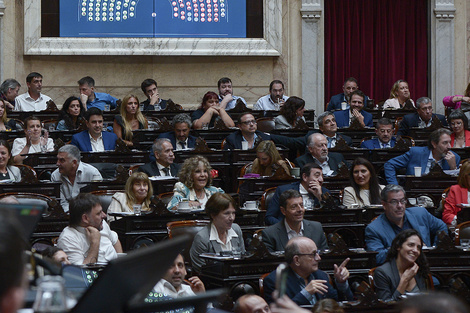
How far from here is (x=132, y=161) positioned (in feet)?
28.9

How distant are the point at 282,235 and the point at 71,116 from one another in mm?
4708

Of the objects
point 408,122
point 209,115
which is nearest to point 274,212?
point 209,115

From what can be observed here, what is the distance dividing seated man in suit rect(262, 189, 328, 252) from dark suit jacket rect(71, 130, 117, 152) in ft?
11.0

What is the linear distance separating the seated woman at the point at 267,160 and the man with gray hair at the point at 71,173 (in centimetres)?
162

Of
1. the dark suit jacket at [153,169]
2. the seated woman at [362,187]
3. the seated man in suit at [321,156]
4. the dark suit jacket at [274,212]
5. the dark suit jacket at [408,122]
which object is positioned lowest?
the dark suit jacket at [274,212]

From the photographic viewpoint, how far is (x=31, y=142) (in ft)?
28.9

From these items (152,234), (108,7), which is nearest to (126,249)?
(152,234)

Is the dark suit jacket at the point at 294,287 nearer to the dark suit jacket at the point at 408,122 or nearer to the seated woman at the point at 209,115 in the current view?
the seated woman at the point at 209,115

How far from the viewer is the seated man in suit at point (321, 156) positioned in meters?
8.41

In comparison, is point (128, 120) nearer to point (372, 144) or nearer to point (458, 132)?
point (372, 144)

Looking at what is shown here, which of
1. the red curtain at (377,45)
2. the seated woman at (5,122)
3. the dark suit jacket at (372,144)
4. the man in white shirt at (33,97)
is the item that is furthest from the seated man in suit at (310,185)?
the red curtain at (377,45)

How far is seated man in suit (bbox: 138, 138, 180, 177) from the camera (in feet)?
26.8

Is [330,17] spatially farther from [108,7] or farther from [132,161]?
[132,161]

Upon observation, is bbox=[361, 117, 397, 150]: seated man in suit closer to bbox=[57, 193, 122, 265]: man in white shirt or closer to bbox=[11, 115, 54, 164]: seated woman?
bbox=[11, 115, 54, 164]: seated woman
